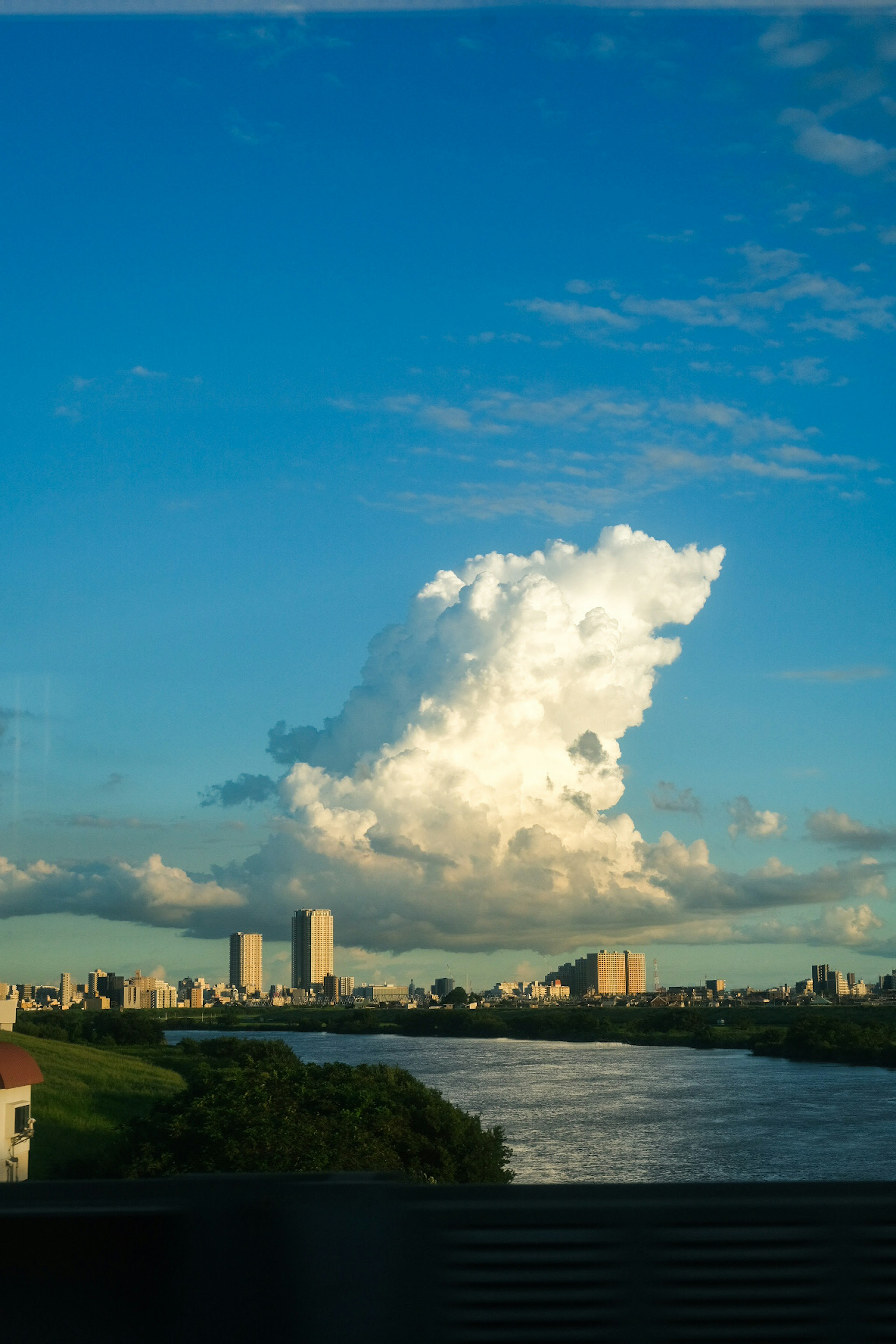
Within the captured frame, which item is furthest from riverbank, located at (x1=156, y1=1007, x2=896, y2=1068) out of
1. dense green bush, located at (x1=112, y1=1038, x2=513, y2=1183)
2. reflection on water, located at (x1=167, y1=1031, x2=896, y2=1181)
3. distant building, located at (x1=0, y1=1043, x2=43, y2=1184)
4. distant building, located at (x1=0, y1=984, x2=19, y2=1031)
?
distant building, located at (x1=0, y1=1043, x2=43, y2=1184)

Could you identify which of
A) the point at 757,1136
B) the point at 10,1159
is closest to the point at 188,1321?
the point at 10,1159

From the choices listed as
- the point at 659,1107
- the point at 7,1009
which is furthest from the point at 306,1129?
the point at 659,1107

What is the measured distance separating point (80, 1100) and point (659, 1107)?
2491 centimetres

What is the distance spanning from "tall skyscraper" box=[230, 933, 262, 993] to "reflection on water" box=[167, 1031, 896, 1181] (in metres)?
4.29

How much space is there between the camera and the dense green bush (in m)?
30.1

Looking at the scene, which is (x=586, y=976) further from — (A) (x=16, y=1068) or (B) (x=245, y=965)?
(A) (x=16, y=1068)

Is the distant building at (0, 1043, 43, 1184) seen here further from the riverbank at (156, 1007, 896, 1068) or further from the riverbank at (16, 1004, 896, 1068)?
the riverbank at (156, 1007, 896, 1068)

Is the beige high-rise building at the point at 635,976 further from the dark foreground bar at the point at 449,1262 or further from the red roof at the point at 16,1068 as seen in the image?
the dark foreground bar at the point at 449,1262

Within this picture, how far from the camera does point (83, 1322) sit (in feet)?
6.75

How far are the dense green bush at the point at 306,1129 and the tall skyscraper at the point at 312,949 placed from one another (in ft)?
99.6

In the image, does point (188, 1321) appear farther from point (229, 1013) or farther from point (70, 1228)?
point (229, 1013)

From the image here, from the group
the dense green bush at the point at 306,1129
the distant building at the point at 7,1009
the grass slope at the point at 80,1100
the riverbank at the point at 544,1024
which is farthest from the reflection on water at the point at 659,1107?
the distant building at the point at 7,1009

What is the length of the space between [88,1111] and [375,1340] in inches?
2077

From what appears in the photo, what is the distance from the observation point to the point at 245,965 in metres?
72.5
